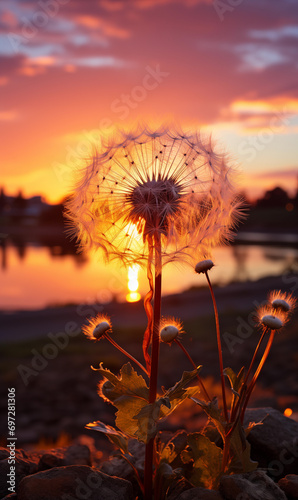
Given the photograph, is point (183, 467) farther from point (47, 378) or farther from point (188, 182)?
point (47, 378)

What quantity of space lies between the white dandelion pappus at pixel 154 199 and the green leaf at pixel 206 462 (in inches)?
56.1

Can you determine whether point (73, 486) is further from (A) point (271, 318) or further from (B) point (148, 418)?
(A) point (271, 318)

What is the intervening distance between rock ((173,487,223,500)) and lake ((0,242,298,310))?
17.4 metres

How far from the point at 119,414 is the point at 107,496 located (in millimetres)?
559

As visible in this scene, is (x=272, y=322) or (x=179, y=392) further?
(x=272, y=322)

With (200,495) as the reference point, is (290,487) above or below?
below

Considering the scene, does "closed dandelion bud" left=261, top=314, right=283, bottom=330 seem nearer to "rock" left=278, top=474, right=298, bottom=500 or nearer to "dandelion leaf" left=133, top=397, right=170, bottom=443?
"dandelion leaf" left=133, top=397, right=170, bottom=443

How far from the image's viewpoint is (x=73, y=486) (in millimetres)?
3477

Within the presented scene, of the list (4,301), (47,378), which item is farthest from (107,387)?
(4,301)

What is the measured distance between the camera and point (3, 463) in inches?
160

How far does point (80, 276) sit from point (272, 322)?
42926mm

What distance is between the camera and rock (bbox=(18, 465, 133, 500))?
11.3ft

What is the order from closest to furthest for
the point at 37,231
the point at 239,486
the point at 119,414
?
the point at 239,486
the point at 119,414
the point at 37,231

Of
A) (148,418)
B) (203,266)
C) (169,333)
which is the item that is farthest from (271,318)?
(148,418)
